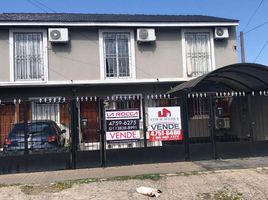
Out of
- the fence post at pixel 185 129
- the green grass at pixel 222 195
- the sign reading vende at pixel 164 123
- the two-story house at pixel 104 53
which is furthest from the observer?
the two-story house at pixel 104 53

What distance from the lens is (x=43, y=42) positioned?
55.7ft

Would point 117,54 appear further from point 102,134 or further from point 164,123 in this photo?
point 102,134

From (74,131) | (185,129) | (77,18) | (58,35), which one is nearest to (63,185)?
(74,131)

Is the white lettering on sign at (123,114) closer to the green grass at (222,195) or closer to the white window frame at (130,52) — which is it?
the green grass at (222,195)

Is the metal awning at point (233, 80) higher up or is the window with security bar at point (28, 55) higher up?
the window with security bar at point (28, 55)

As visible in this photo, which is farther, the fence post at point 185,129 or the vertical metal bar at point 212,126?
the vertical metal bar at point 212,126

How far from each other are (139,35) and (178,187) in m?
9.99

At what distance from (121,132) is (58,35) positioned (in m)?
7.06

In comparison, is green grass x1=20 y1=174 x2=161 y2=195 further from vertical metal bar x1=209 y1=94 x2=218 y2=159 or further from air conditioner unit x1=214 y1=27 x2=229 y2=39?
air conditioner unit x1=214 y1=27 x2=229 y2=39

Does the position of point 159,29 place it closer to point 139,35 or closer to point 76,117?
point 139,35

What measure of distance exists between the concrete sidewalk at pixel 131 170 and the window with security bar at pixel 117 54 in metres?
6.95

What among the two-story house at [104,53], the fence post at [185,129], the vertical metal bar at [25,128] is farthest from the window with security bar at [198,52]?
the vertical metal bar at [25,128]

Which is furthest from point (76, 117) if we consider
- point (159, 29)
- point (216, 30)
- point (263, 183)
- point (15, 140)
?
point (216, 30)

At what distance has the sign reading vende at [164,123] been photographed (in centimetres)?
1181
